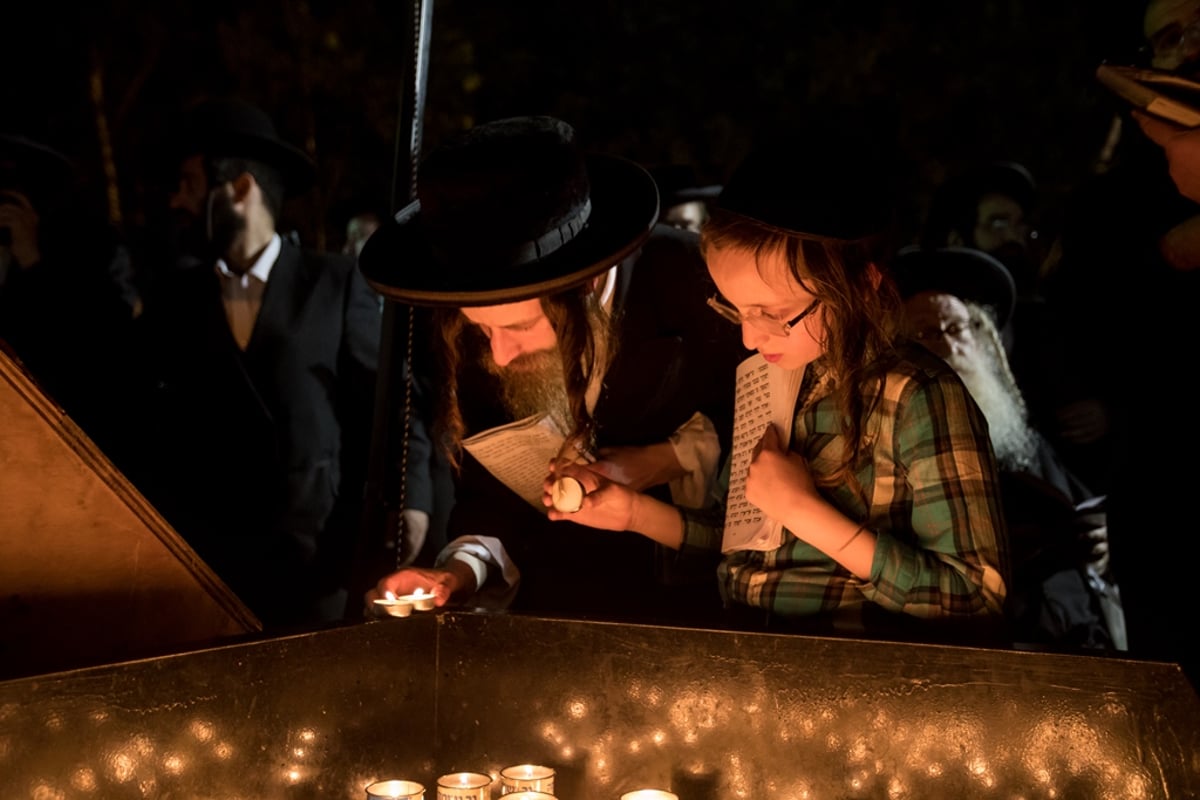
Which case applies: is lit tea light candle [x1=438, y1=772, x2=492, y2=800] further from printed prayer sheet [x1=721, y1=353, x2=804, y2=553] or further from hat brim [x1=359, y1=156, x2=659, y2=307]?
hat brim [x1=359, y1=156, x2=659, y2=307]

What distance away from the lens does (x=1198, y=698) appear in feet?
5.56

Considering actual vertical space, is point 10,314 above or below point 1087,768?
below

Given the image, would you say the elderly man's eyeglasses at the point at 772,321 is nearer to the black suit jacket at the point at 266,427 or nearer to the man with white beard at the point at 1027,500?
the man with white beard at the point at 1027,500

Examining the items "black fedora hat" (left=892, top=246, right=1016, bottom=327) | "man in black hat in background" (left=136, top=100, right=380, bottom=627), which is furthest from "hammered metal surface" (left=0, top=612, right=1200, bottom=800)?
"black fedora hat" (left=892, top=246, right=1016, bottom=327)

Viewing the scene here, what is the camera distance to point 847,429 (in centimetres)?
216

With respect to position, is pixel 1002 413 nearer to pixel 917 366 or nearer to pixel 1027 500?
→ pixel 1027 500

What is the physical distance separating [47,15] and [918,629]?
12.7m

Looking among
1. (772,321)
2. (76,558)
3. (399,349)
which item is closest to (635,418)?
(399,349)

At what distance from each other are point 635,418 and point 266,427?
167 centimetres

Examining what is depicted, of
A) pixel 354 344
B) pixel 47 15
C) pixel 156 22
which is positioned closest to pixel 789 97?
pixel 156 22

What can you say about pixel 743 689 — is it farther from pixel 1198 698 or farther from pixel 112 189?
pixel 112 189

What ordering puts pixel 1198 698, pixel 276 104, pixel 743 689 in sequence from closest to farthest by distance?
pixel 1198 698 → pixel 743 689 → pixel 276 104

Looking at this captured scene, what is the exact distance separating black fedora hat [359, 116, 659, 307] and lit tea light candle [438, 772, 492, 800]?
830 mm

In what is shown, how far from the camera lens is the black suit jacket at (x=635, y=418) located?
280cm
